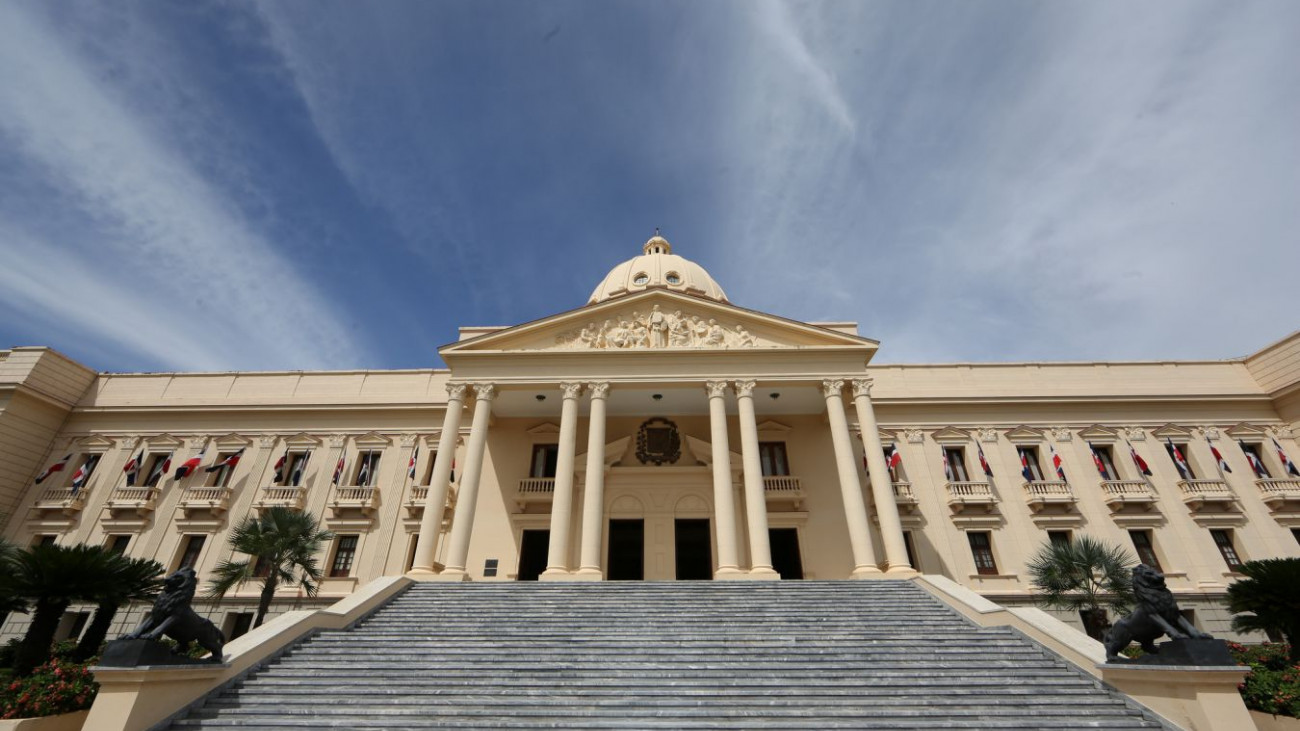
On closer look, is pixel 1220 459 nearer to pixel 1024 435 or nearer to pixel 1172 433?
pixel 1172 433

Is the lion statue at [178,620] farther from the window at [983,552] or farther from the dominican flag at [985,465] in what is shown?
the dominican flag at [985,465]

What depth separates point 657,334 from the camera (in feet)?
74.2

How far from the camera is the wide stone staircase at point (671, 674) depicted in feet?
28.7

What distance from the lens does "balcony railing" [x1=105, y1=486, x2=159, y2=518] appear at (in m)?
24.2

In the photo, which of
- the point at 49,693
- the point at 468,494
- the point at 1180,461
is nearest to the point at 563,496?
the point at 468,494

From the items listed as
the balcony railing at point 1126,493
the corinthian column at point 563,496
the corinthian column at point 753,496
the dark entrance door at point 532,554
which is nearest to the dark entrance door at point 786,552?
the corinthian column at point 753,496

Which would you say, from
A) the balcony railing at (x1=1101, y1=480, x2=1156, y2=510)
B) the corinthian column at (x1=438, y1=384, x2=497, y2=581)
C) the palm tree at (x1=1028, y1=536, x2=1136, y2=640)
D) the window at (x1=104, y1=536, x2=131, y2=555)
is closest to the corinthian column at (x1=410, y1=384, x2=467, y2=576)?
the corinthian column at (x1=438, y1=384, x2=497, y2=581)

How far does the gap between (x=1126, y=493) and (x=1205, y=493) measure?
2942 millimetres

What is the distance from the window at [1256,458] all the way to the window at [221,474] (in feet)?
144

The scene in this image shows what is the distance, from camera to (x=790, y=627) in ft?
41.5

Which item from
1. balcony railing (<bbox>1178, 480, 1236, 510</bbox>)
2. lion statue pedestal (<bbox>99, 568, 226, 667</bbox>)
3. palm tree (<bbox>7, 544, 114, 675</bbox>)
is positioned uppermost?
balcony railing (<bbox>1178, 480, 1236, 510</bbox>)

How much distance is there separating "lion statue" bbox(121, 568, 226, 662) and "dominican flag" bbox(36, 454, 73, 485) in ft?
77.1

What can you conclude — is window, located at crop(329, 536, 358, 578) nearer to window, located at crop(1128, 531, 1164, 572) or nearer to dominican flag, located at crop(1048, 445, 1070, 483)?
dominican flag, located at crop(1048, 445, 1070, 483)

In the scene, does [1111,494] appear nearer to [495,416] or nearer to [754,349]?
[754,349]
